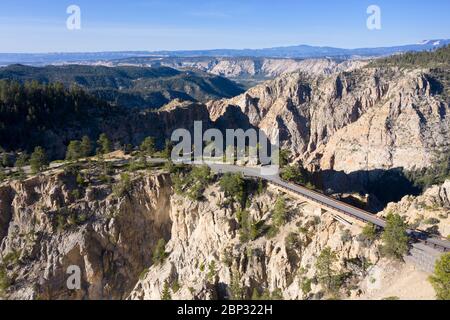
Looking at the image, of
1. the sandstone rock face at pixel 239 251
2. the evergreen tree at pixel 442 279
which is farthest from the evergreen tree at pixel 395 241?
the evergreen tree at pixel 442 279

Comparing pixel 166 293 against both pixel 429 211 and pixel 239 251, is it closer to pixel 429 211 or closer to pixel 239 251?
pixel 239 251

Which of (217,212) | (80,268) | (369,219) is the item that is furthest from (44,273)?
(369,219)

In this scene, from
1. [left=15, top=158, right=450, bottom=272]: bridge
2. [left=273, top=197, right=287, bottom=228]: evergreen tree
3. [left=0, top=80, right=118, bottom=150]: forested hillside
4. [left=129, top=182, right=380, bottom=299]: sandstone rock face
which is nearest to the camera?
[left=15, top=158, right=450, bottom=272]: bridge

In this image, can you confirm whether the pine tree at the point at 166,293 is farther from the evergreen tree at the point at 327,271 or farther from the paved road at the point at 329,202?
the paved road at the point at 329,202

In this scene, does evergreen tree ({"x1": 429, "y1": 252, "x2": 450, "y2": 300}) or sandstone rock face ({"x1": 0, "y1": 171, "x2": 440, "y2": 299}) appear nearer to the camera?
evergreen tree ({"x1": 429, "y1": 252, "x2": 450, "y2": 300})

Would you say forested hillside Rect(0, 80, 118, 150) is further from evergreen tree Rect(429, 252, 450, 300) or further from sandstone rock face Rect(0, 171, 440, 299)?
evergreen tree Rect(429, 252, 450, 300)

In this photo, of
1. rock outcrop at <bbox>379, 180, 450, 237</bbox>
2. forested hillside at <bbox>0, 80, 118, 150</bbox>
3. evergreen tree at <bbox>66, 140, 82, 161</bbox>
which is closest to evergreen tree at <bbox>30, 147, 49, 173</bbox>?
evergreen tree at <bbox>66, 140, 82, 161</bbox>

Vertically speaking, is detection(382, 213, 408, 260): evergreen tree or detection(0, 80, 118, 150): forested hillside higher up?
detection(0, 80, 118, 150): forested hillside

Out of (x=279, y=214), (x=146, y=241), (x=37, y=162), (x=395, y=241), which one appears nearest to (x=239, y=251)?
(x=279, y=214)
